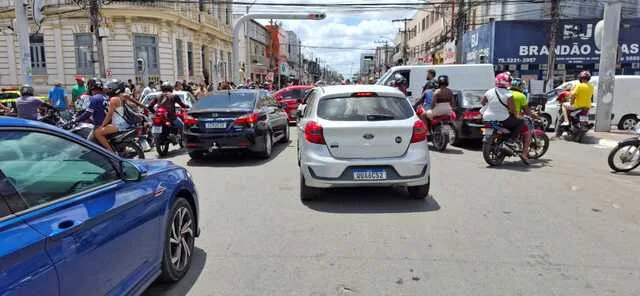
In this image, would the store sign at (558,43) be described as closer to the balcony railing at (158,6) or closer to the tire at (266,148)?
the balcony railing at (158,6)

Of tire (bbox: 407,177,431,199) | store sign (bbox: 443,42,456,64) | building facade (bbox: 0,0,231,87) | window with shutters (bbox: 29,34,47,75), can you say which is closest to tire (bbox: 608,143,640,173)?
tire (bbox: 407,177,431,199)

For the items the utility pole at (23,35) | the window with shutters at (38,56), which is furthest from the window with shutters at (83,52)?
the utility pole at (23,35)

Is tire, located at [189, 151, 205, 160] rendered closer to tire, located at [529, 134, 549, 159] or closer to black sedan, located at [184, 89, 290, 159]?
black sedan, located at [184, 89, 290, 159]

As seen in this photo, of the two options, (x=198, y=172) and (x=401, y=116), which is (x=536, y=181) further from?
(x=198, y=172)

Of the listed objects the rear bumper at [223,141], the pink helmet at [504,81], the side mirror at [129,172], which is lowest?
the rear bumper at [223,141]

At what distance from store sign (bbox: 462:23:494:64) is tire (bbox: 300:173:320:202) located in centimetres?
2729

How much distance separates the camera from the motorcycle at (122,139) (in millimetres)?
8972

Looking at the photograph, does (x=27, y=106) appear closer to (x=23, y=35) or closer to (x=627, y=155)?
(x=23, y=35)

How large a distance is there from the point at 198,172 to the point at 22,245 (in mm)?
7257

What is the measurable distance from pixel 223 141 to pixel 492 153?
509cm

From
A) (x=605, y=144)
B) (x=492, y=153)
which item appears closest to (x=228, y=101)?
(x=492, y=153)

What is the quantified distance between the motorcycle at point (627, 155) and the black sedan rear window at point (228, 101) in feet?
22.2

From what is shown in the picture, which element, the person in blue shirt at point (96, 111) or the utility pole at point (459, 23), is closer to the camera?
the person in blue shirt at point (96, 111)

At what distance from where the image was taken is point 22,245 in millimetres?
2336
